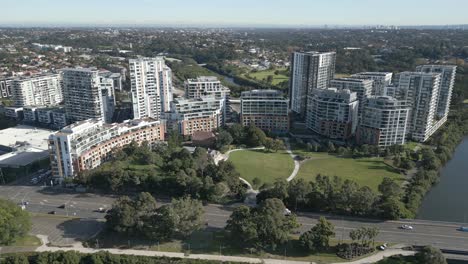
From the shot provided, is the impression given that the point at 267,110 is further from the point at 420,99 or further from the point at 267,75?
the point at 267,75

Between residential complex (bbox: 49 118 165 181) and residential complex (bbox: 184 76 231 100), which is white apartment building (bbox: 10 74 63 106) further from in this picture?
residential complex (bbox: 49 118 165 181)

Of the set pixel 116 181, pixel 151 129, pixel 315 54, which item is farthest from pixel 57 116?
pixel 315 54

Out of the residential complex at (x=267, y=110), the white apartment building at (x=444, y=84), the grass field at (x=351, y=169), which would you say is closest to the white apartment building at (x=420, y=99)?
the white apartment building at (x=444, y=84)

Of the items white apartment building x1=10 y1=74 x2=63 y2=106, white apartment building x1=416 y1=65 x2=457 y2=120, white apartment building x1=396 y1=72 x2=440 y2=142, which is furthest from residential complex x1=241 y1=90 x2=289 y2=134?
white apartment building x1=10 y1=74 x2=63 y2=106

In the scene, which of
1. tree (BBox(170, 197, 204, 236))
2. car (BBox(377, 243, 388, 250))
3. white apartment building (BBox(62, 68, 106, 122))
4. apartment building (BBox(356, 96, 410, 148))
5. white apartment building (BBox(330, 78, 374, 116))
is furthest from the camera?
white apartment building (BBox(330, 78, 374, 116))

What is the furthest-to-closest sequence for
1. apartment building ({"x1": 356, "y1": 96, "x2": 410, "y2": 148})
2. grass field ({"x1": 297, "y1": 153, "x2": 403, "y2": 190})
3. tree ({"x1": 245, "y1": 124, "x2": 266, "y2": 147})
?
tree ({"x1": 245, "y1": 124, "x2": 266, "y2": 147}) < apartment building ({"x1": 356, "y1": 96, "x2": 410, "y2": 148}) < grass field ({"x1": 297, "y1": 153, "x2": 403, "y2": 190})

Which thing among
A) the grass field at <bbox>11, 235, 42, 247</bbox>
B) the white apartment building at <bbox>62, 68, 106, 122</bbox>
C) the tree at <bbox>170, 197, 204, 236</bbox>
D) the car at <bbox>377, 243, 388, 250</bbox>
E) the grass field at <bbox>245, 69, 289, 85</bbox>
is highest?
the white apartment building at <bbox>62, 68, 106, 122</bbox>

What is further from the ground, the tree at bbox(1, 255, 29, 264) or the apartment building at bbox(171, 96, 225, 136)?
the apartment building at bbox(171, 96, 225, 136)
